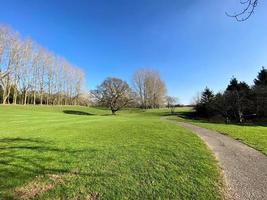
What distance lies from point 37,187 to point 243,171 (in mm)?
5620

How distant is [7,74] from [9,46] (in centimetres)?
562

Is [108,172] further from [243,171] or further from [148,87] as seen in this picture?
[148,87]

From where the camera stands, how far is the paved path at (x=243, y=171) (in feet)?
17.3

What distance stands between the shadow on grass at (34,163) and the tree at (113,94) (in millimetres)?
42847

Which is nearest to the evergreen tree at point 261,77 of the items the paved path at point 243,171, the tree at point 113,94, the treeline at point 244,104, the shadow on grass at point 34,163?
the treeline at point 244,104

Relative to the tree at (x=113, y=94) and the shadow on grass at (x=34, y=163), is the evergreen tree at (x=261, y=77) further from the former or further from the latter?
the shadow on grass at (x=34, y=163)

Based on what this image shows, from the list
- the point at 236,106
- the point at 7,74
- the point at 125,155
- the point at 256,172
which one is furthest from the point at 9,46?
the point at 256,172

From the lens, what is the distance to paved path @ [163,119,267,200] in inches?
207

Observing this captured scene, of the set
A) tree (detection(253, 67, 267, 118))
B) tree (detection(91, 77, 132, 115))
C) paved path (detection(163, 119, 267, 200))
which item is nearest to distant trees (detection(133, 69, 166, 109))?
tree (detection(91, 77, 132, 115))

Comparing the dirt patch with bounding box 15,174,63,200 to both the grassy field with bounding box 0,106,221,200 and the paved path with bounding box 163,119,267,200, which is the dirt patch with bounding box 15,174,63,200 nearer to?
the grassy field with bounding box 0,106,221,200

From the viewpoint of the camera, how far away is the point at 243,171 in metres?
6.79

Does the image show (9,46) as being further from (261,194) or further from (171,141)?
(261,194)

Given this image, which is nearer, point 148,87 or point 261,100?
point 261,100

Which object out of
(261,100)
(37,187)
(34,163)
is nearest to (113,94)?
(261,100)
